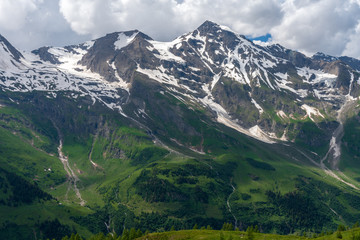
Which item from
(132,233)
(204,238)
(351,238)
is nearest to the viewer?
(351,238)

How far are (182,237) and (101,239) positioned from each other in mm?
52275

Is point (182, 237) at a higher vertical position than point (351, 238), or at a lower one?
lower

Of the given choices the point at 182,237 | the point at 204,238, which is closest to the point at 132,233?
the point at 182,237

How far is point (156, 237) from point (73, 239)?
52.4 meters

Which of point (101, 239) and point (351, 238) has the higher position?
point (351, 238)

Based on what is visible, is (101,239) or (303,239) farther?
(101,239)

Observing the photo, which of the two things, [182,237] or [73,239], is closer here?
[182,237]

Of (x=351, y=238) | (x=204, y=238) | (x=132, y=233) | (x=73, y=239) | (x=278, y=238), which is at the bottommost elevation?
(x=73, y=239)

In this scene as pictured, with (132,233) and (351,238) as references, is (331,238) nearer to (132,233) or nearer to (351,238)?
(351,238)

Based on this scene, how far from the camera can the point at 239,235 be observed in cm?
16212

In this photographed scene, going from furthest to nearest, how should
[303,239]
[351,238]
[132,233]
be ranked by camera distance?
[132,233], [303,239], [351,238]

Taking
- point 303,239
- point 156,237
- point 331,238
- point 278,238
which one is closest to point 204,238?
point 156,237

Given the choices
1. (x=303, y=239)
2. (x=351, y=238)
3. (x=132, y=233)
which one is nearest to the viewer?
(x=351, y=238)

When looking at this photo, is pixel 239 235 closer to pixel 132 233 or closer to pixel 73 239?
pixel 132 233
